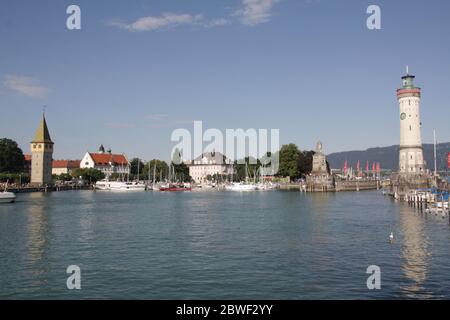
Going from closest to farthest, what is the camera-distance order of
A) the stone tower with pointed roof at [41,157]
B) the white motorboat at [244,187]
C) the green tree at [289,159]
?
the stone tower with pointed roof at [41,157] < the white motorboat at [244,187] < the green tree at [289,159]

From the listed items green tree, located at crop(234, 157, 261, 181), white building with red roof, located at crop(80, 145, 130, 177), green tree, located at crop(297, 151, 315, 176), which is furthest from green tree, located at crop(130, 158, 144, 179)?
green tree, located at crop(297, 151, 315, 176)

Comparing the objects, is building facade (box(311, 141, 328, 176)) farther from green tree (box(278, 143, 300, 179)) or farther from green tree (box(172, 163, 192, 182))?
green tree (box(172, 163, 192, 182))

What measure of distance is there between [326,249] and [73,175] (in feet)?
451

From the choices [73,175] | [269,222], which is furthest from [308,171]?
[269,222]

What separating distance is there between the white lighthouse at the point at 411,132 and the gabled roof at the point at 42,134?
9228 cm

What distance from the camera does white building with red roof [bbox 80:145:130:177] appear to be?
181625mm

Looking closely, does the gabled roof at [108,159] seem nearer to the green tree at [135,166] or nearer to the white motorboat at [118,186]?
the green tree at [135,166]

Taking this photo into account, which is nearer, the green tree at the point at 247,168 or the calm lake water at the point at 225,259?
the calm lake water at the point at 225,259

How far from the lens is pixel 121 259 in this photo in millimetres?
25328

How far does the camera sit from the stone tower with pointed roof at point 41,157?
4840 inches

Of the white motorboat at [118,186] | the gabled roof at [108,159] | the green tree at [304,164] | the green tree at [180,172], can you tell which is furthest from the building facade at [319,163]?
the gabled roof at [108,159]

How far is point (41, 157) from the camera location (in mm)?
122750

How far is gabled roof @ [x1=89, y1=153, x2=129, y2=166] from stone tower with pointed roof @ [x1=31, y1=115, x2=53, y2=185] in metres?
55.2
